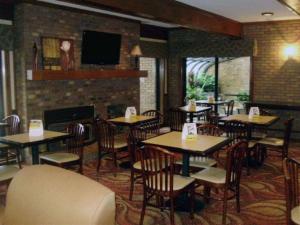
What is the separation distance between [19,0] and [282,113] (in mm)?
5927

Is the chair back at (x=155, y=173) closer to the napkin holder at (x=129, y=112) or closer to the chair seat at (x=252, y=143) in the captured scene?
the chair seat at (x=252, y=143)

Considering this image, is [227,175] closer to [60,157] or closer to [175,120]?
[60,157]

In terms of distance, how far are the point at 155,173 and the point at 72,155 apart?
1556 mm

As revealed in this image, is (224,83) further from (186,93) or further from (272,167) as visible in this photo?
(272,167)

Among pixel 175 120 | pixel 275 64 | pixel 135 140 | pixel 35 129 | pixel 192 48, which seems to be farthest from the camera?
pixel 192 48

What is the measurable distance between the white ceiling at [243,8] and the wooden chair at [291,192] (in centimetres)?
335

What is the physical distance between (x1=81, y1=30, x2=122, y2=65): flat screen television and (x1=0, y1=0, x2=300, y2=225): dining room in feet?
0.08

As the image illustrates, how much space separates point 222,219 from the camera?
358cm

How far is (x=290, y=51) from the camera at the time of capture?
7.74 metres

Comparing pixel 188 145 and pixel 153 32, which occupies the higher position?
pixel 153 32

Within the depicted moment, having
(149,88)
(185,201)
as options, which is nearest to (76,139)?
(185,201)

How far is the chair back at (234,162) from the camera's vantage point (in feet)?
11.2

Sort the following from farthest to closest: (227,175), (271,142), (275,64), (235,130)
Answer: (275,64) → (271,142) → (235,130) → (227,175)

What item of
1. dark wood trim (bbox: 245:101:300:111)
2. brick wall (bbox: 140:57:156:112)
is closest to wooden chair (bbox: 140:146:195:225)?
dark wood trim (bbox: 245:101:300:111)
